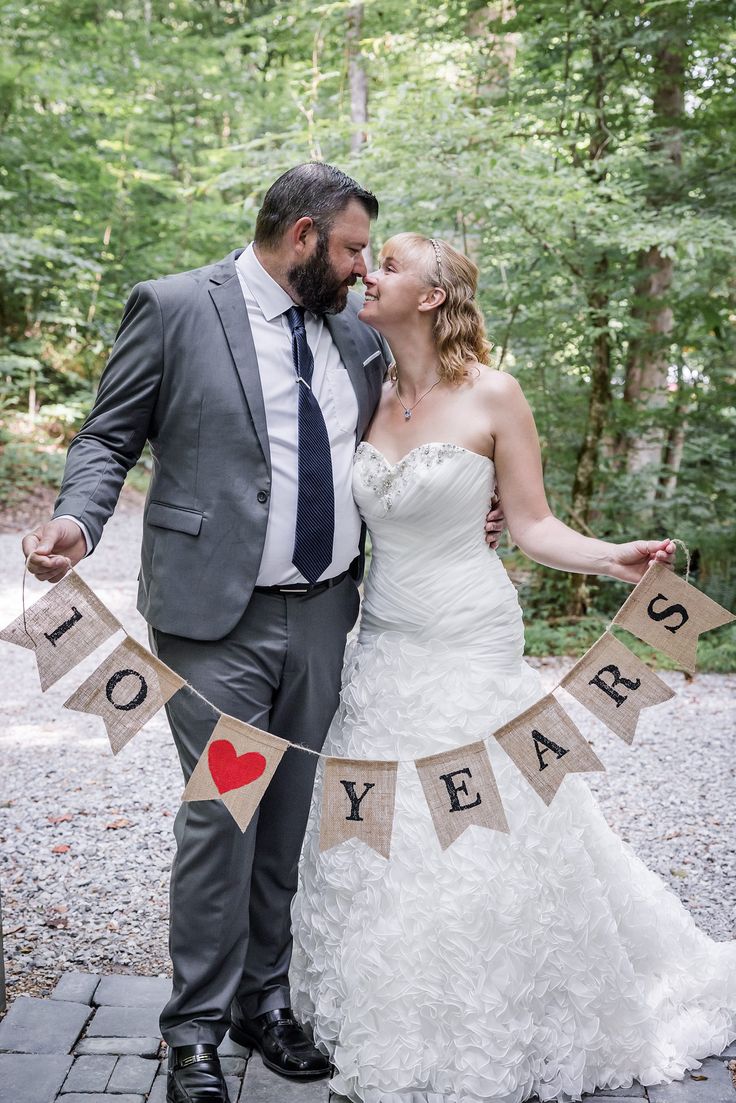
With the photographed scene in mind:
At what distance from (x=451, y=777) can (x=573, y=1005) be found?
654mm

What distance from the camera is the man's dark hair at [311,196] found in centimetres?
238

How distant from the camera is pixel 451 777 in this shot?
227cm

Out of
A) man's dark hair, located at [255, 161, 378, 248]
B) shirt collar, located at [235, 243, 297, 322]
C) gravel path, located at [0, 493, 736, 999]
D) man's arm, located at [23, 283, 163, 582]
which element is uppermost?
man's dark hair, located at [255, 161, 378, 248]

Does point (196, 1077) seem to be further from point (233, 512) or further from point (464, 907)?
point (233, 512)

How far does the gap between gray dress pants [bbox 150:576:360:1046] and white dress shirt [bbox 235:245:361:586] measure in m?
0.11

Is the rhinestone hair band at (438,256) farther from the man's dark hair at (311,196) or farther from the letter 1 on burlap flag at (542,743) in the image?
the letter 1 on burlap flag at (542,743)

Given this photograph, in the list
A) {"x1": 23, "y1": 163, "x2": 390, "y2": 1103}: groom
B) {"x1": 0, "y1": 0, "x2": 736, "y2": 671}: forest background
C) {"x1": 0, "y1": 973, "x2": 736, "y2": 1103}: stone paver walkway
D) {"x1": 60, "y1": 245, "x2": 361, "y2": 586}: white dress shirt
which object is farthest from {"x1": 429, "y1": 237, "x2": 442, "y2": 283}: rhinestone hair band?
{"x1": 0, "y1": 0, "x2": 736, "y2": 671}: forest background

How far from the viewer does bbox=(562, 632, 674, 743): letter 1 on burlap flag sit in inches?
89.6

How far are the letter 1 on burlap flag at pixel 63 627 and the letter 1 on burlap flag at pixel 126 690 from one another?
0.19 feet

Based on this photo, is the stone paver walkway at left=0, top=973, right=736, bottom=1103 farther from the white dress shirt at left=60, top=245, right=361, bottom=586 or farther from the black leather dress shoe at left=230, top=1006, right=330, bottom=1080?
the white dress shirt at left=60, top=245, right=361, bottom=586

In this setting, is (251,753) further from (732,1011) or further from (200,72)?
(200,72)

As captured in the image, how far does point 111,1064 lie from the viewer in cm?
246

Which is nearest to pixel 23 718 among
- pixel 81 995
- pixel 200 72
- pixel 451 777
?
pixel 81 995

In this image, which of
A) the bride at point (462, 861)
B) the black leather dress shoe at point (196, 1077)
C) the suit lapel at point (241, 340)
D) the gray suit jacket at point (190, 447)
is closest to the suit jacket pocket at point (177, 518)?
the gray suit jacket at point (190, 447)
